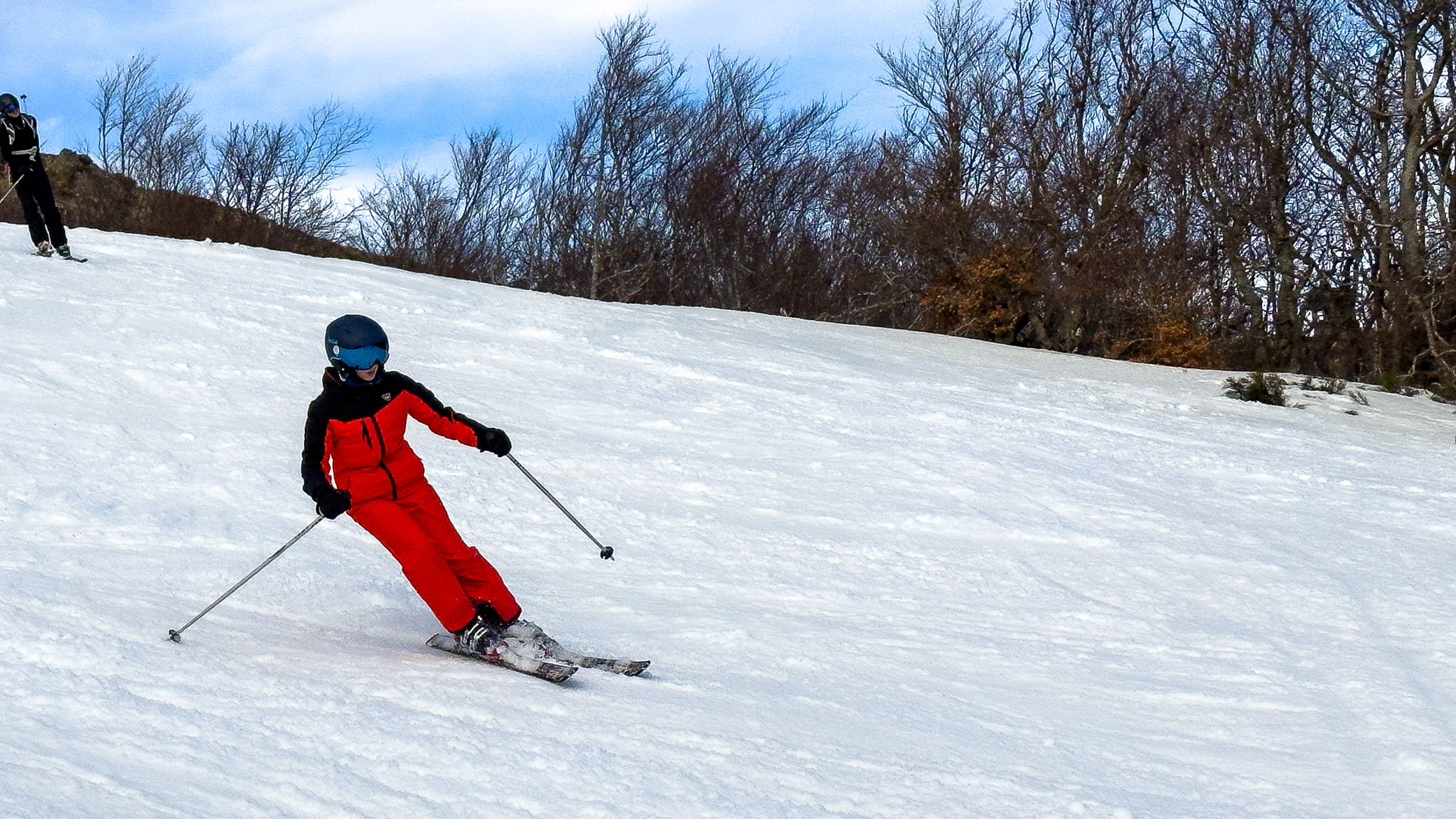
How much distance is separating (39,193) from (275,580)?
803cm

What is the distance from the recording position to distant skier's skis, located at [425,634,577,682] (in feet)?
13.9

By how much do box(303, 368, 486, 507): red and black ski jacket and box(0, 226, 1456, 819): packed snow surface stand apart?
610mm

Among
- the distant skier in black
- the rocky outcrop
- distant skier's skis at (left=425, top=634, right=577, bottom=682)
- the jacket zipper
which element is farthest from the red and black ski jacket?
the rocky outcrop

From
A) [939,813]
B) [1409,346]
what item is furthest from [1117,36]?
[939,813]

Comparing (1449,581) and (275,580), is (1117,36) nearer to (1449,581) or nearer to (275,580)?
(1449,581)

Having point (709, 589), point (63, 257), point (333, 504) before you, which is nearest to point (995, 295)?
point (63, 257)

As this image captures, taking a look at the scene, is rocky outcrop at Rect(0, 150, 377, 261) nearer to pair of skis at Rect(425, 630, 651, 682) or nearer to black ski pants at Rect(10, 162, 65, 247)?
black ski pants at Rect(10, 162, 65, 247)

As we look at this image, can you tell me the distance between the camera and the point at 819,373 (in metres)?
11.5

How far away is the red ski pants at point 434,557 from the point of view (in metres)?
4.47

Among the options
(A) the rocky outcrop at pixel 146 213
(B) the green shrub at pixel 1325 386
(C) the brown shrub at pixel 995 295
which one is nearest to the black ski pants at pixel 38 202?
(A) the rocky outcrop at pixel 146 213

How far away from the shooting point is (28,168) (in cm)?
1125

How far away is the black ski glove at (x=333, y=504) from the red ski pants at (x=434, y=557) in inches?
7.8

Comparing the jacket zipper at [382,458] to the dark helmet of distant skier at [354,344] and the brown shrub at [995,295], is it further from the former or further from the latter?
the brown shrub at [995,295]

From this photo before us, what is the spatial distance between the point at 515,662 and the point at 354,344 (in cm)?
127
